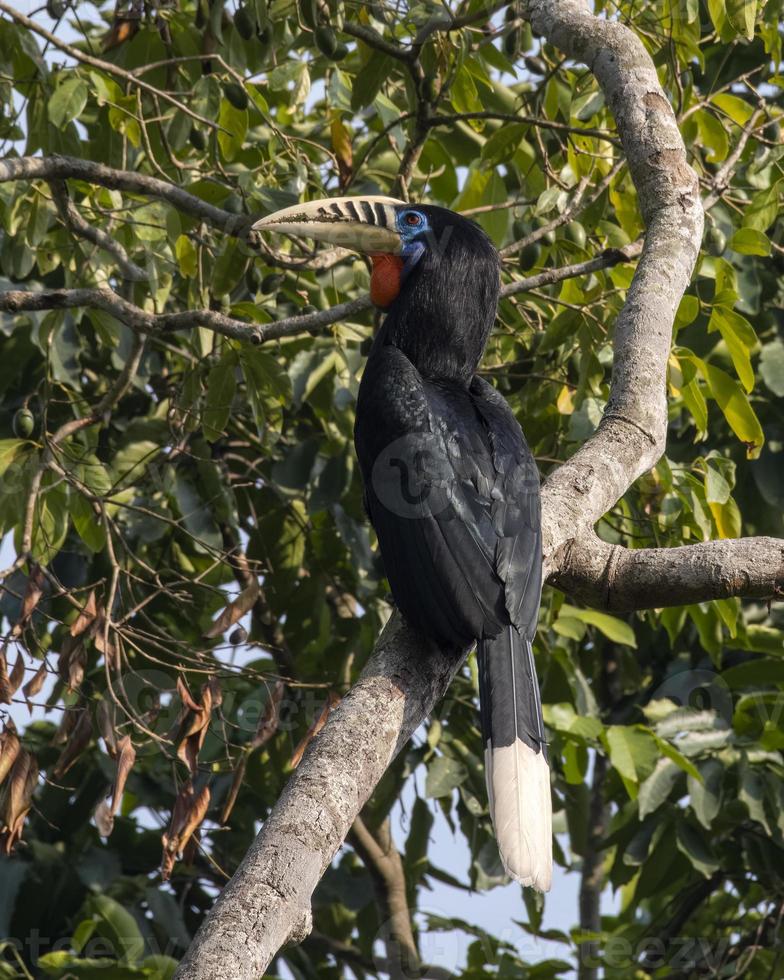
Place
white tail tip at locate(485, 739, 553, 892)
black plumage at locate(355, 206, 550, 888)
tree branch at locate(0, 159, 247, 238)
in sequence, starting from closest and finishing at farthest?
white tail tip at locate(485, 739, 553, 892) < black plumage at locate(355, 206, 550, 888) < tree branch at locate(0, 159, 247, 238)

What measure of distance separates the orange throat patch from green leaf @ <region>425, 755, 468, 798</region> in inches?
59.4

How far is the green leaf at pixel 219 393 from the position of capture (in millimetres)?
3756

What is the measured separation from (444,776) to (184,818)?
4.72 ft

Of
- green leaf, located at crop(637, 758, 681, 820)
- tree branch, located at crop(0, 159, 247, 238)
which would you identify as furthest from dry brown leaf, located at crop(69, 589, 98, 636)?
green leaf, located at crop(637, 758, 681, 820)

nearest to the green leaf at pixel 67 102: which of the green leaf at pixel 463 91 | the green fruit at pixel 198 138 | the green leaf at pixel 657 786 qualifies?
the green fruit at pixel 198 138

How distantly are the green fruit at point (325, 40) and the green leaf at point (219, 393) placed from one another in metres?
0.87

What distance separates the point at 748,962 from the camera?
459 cm

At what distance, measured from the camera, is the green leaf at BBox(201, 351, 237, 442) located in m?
3.76

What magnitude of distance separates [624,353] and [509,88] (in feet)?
6.48

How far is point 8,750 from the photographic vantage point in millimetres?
2902

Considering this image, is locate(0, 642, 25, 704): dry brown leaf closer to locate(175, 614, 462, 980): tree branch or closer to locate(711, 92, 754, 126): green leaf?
locate(175, 614, 462, 980): tree branch

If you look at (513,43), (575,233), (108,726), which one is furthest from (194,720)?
(513,43)

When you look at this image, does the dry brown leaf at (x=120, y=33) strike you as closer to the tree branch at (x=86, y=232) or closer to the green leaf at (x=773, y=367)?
the tree branch at (x=86, y=232)

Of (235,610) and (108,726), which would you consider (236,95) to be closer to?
(235,610)
